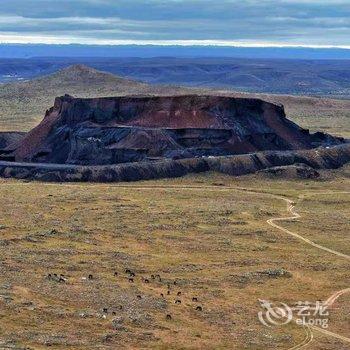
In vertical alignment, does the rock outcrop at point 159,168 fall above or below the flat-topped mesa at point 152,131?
below

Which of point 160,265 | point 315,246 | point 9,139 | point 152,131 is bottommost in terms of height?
point 9,139

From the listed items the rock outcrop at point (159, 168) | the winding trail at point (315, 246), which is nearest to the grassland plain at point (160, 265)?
the winding trail at point (315, 246)

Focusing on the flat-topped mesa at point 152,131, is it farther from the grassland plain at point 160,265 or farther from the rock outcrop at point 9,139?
the grassland plain at point 160,265

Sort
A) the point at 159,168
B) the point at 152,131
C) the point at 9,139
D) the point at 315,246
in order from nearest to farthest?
the point at 315,246 → the point at 159,168 → the point at 152,131 → the point at 9,139

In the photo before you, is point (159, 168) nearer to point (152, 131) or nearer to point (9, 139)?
point (152, 131)

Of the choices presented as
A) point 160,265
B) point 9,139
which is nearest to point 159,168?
point 9,139

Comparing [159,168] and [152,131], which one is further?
[152,131]

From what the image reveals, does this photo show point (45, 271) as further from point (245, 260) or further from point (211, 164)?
point (211, 164)
